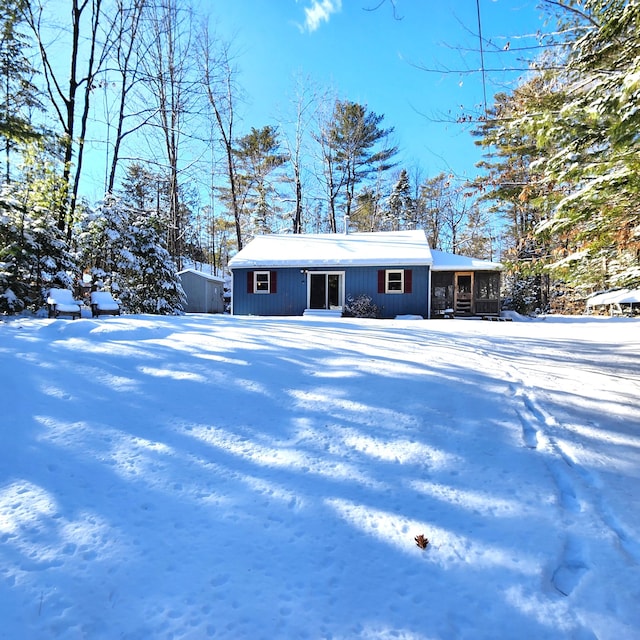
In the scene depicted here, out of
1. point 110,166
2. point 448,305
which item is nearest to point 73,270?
point 110,166

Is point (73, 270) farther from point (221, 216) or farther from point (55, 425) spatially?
point (221, 216)

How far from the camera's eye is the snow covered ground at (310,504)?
4.41 feet

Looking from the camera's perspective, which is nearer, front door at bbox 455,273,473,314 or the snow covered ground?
the snow covered ground

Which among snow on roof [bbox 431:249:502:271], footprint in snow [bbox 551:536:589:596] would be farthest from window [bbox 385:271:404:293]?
footprint in snow [bbox 551:536:589:596]

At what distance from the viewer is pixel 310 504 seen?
192cm

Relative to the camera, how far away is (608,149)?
153 inches

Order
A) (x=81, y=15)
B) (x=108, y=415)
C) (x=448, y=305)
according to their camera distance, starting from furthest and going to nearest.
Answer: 1. (x=448, y=305)
2. (x=81, y=15)
3. (x=108, y=415)

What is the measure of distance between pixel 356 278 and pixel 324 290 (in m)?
1.40

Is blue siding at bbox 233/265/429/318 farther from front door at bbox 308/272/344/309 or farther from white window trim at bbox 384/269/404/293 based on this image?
front door at bbox 308/272/344/309

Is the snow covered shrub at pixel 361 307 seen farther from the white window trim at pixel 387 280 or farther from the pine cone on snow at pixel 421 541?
the pine cone on snow at pixel 421 541

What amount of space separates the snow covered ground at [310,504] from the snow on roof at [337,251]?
10.8 metres

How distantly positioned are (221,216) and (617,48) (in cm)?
2506

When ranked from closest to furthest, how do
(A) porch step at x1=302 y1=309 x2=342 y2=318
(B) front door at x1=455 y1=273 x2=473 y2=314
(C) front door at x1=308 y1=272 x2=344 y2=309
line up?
(A) porch step at x1=302 y1=309 x2=342 y2=318 → (C) front door at x1=308 y1=272 x2=344 y2=309 → (B) front door at x1=455 y1=273 x2=473 y2=314

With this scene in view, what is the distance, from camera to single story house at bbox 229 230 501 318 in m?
14.1
